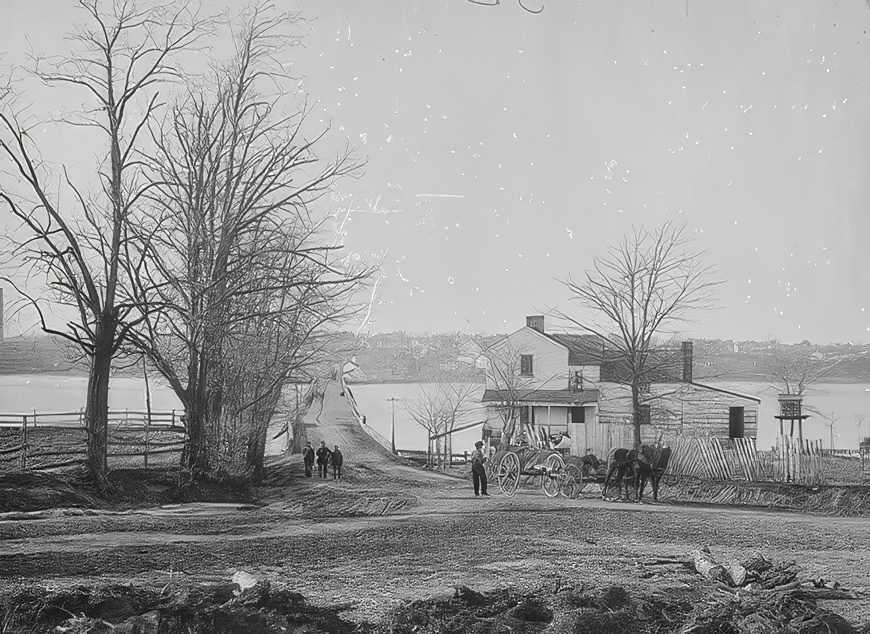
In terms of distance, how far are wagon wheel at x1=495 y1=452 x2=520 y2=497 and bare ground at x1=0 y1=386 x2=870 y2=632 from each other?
5cm

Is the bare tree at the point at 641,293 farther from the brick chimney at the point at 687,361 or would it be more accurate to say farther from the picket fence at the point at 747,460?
the picket fence at the point at 747,460

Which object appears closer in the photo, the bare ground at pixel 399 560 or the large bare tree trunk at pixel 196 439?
the bare ground at pixel 399 560

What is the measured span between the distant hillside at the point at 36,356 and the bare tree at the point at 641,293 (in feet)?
7.71

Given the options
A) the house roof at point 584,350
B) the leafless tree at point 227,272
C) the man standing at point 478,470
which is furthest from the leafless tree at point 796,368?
the leafless tree at point 227,272

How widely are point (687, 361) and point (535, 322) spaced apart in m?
0.75

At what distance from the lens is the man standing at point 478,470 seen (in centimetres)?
395

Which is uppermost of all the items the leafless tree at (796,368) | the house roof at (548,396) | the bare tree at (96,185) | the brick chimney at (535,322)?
the bare tree at (96,185)

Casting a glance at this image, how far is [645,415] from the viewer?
3.98 meters

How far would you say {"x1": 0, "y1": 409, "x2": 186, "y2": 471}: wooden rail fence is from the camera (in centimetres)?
387

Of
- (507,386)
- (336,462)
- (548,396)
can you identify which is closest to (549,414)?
(548,396)

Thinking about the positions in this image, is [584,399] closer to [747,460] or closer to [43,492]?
[747,460]

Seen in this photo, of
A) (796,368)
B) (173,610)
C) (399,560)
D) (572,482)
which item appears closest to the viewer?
(173,610)

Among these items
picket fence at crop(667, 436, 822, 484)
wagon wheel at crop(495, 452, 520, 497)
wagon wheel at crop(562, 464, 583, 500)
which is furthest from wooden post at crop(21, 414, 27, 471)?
picket fence at crop(667, 436, 822, 484)

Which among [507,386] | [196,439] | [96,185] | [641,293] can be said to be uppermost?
[96,185]
